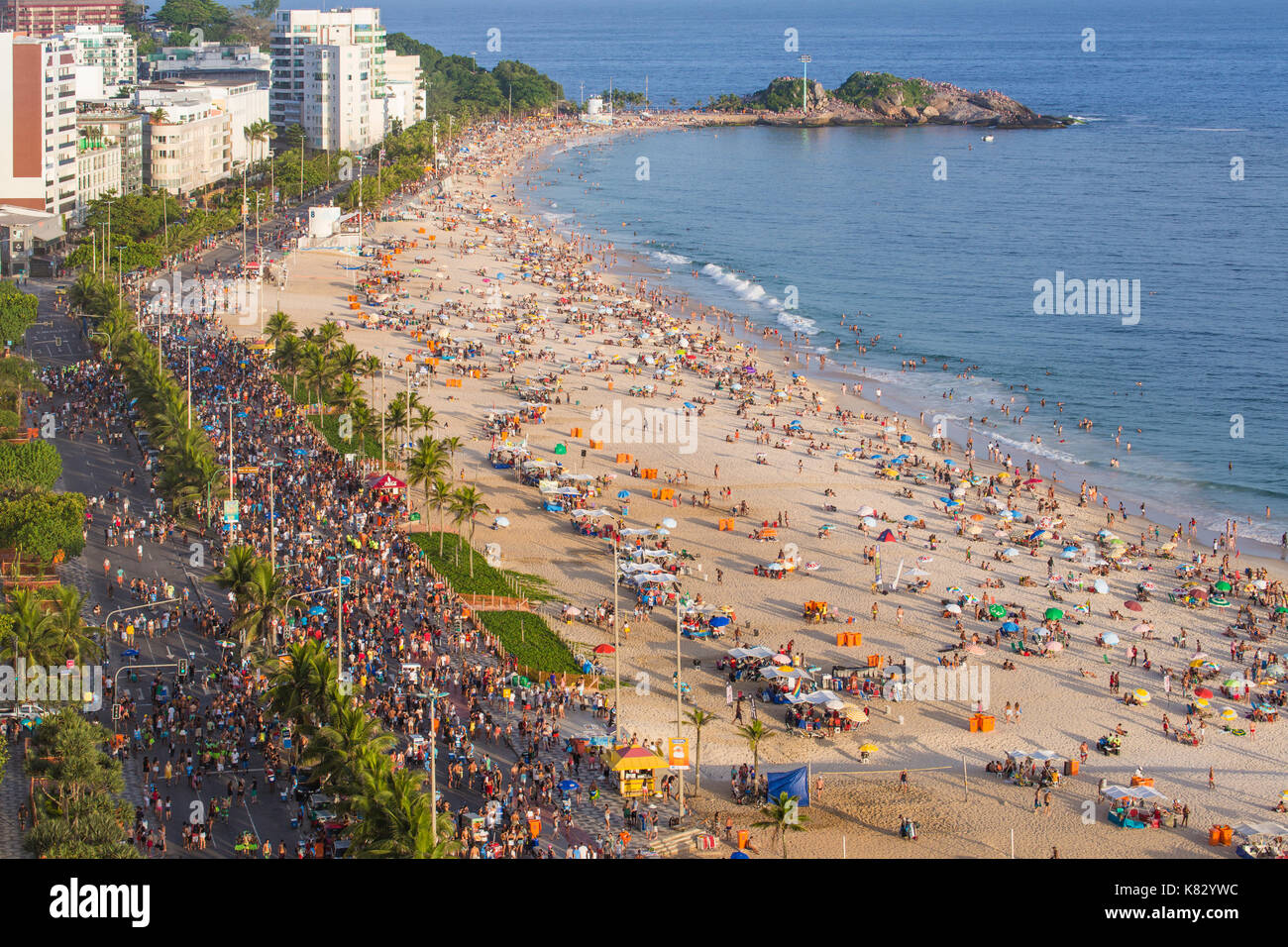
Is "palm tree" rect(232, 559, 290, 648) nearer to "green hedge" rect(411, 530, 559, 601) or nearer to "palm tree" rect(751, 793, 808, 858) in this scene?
"green hedge" rect(411, 530, 559, 601)

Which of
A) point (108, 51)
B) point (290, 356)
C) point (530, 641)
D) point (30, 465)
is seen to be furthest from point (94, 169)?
point (530, 641)

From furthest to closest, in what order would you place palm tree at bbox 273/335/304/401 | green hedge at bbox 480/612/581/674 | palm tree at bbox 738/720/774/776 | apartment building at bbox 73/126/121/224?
apartment building at bbox 73/126/121/224 → palm tree at bbox 273/335/304/401 → green hedge at bbox 480/612/581/674 → palm tree at bbox 738/720/774/776

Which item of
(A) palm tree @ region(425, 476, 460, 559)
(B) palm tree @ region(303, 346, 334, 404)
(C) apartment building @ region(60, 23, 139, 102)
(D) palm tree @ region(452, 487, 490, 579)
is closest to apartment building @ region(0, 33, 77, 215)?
(B) palm tree @ region(303, 346, 334, 404)

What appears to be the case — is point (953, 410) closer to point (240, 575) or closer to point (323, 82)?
point (240, 575)

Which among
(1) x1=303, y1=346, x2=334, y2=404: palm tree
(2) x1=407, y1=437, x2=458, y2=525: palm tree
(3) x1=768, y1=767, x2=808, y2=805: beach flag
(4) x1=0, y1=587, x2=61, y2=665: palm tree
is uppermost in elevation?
(1) x1=303, y1=346, x2=334, y2=404: palm tree

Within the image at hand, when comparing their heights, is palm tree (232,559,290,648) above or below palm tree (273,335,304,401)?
below

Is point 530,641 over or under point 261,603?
under
